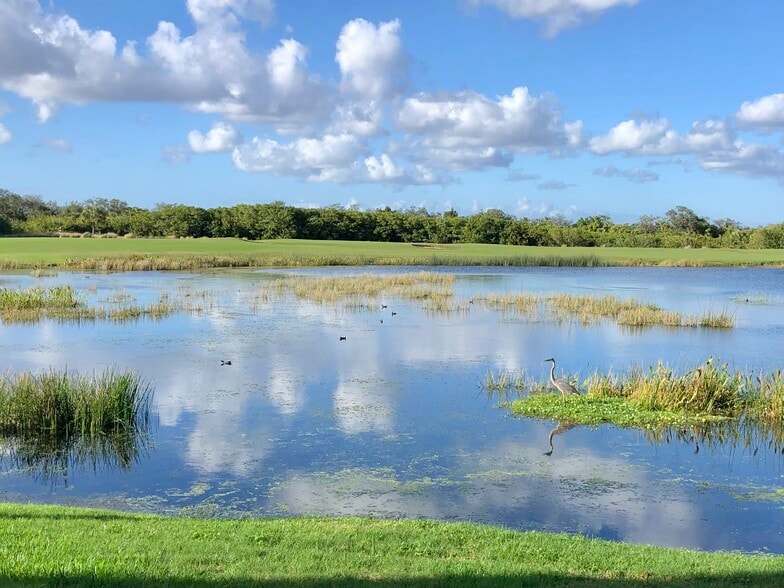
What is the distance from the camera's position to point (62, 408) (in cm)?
1454

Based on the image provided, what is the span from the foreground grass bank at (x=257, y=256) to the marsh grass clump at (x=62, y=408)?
46.7 m

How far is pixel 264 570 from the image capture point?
21.6 ft

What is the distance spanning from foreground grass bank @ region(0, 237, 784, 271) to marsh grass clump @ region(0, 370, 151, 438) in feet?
153

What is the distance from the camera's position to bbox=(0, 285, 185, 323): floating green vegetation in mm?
30359

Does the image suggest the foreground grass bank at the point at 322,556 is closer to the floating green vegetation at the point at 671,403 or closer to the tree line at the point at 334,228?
the floating green vegetation at the point at 671,403

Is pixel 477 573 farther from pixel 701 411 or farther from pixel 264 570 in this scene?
pixel 701 411

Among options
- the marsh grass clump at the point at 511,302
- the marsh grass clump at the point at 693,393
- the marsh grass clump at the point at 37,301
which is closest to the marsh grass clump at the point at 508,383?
the marsh grass clump at the point at 693,393

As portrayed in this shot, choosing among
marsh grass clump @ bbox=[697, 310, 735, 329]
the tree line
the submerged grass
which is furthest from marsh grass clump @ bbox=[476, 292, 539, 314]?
the tree line

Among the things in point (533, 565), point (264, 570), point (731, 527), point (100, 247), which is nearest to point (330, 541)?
point (264, 570)

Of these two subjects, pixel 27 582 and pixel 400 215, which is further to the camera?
pixel 400 215

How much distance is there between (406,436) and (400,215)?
109m

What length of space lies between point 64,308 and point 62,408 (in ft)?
64.1

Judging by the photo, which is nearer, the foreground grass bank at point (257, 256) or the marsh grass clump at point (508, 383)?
the marsh grass clump at point (508, 383)

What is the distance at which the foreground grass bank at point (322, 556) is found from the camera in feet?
20.6
